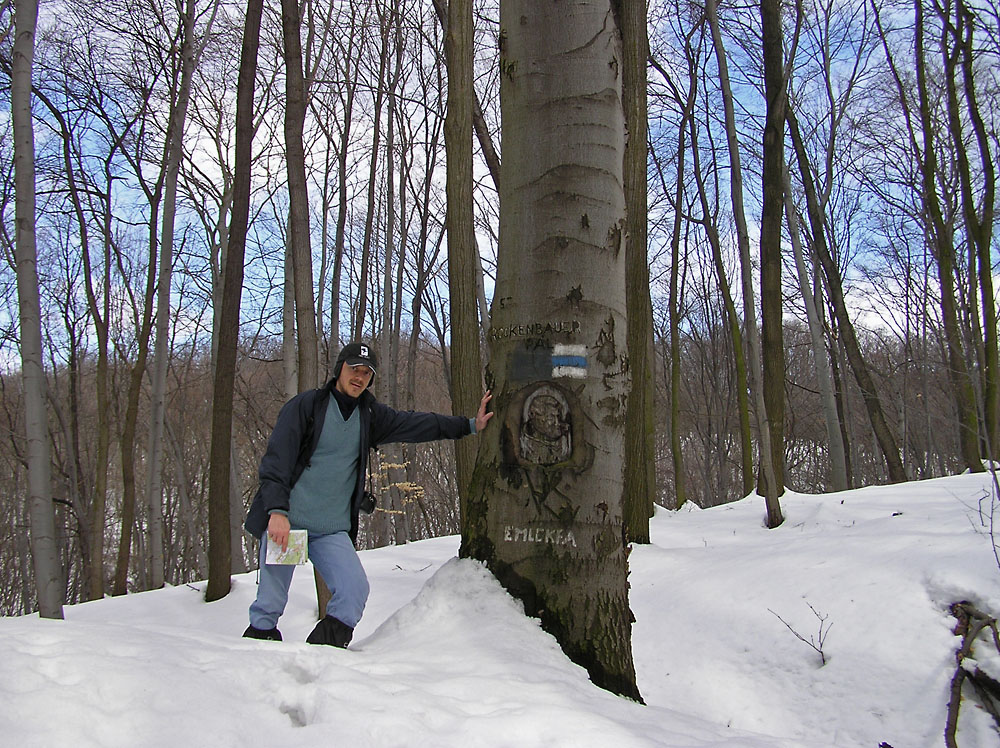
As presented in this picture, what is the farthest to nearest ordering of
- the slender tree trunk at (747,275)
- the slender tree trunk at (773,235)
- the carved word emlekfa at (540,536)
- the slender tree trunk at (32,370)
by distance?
the slender tree trunk at (773,235) < the slender tree trunk at (747,275) < the slender tree trunk at (32,370) < the carved word emlekfa at (540,536)

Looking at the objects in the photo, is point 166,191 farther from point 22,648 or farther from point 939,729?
point 939,729

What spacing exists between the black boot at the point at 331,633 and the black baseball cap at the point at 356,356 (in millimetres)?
1104

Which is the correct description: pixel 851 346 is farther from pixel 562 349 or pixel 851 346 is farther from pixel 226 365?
pixel 562 349

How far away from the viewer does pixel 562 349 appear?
244 centimetres

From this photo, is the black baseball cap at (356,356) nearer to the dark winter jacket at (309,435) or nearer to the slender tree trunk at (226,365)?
the dark winter jacket at (309,435)

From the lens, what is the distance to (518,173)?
2617mm

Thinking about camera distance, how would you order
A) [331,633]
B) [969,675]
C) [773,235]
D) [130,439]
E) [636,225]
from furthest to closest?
[130,439], [773,235], [636,225], [969,675], [331,633]

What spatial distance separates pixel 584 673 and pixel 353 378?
64.6 inches

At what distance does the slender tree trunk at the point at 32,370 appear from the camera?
14.3ft

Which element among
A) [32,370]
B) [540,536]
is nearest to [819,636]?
[540,536]

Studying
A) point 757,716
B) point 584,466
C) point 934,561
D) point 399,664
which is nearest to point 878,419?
point 934,561

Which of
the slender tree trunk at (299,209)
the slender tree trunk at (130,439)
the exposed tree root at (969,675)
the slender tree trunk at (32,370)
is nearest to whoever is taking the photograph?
the exposed tree root at (969,675)

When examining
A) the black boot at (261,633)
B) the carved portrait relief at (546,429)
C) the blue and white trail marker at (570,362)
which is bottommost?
the black boot at (261,633)

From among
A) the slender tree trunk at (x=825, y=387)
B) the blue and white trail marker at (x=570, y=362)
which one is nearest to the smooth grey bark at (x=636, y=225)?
the blue and white trail marker at (x=570, y=362)
